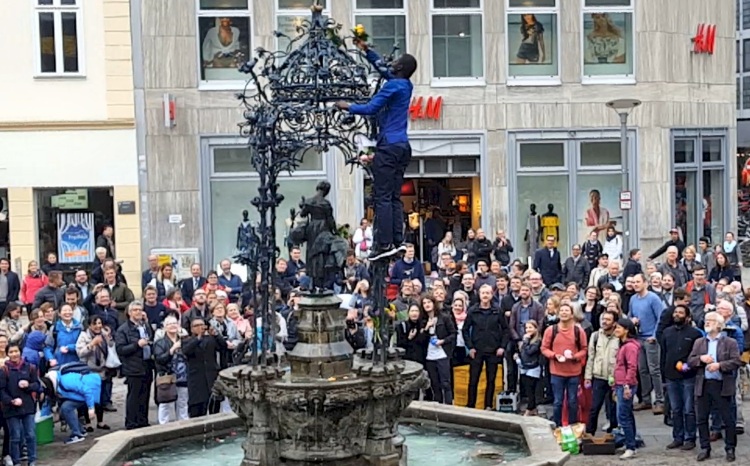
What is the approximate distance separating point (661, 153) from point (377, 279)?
16.9 metres

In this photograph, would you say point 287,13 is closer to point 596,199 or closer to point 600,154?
point 600,154

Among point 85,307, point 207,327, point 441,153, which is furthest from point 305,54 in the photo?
point 441,153

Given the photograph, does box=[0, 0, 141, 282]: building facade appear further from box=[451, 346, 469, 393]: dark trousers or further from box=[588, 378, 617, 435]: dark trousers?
box=[588, 378, 617, 435]: dark trousers

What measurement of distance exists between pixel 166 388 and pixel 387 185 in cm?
537

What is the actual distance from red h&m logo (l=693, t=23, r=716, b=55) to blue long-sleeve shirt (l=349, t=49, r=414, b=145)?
1763 centimetres

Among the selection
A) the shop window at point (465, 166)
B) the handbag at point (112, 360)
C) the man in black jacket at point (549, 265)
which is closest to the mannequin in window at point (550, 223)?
the shop window at point (465, 166)

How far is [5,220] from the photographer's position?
84.1 feet

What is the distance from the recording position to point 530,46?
25953mm

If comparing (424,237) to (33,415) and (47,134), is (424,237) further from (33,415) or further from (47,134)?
(33,415)

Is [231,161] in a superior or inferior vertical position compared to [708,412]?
superior

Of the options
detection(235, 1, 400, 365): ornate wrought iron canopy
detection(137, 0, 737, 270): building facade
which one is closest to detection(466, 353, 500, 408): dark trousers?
detection(235, 1, 400, 365): ornate wrought iron canopy

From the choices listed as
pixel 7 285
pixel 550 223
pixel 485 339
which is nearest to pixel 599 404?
pixel 485 339

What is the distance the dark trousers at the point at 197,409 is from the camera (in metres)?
14.3

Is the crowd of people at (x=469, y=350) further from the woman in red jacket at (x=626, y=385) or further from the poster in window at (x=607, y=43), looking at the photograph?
the poster in window at (x=607, y=43)
